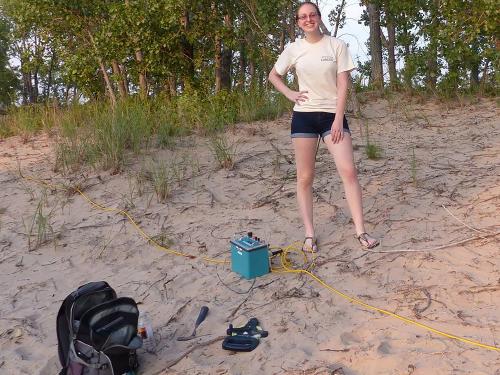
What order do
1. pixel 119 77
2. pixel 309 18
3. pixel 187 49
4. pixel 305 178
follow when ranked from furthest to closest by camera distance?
pixel 119 77 < pixel 187 49 < pixel 305 178 < pixel 309 18

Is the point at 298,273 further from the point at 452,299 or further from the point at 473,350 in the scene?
the point at 473,350

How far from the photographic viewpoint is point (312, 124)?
3.68 m

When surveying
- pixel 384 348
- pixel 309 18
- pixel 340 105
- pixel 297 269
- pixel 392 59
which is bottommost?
pixel 384 348

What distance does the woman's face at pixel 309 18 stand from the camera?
3.51 m

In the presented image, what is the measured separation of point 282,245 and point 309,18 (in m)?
1.75

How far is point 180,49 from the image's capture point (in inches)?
337

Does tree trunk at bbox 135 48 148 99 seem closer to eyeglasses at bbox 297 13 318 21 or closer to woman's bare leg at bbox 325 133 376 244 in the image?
eyeglasses at bbox 297 13 318 21

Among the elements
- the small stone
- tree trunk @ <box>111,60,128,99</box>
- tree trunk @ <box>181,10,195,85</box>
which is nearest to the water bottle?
the small stone

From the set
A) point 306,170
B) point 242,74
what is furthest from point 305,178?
point 242,74

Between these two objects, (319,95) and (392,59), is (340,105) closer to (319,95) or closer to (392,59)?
(319,95)

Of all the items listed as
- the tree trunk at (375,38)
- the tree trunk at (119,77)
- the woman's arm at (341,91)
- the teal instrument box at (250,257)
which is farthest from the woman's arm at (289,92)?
the tree trunk at (375,38)

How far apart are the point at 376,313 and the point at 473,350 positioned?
0.60 meters

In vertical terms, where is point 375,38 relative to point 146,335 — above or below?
above

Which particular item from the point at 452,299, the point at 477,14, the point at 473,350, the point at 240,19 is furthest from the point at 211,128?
the point at 473,350
